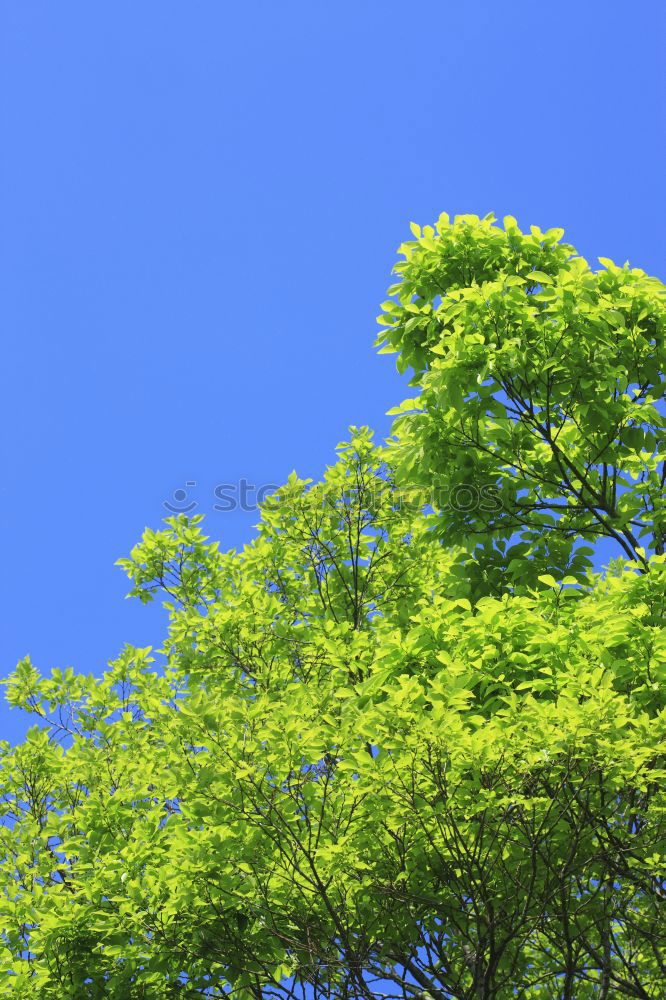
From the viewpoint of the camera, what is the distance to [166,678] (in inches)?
473

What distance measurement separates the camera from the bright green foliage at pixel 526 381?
26.7 feet

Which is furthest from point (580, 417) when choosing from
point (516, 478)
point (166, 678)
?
point (166, 678)

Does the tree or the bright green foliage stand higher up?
the bright green foliage

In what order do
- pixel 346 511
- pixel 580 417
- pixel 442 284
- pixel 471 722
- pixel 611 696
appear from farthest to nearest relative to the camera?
pixel 346 511 → pixel 442 284 → pixel 580 417 → pixel 471 722 → pixel 611 696

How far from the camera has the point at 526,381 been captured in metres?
8.38

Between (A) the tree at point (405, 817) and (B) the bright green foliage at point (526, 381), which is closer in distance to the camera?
(A) the tree at point (405, 817)

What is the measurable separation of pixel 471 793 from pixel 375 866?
45.1 inches

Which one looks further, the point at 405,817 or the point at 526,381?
the point at 526,381

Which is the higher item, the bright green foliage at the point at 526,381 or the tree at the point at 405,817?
the bright green foliage at the point at 526,381

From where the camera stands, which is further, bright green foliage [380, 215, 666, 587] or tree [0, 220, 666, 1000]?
A: bright green foliage [380, 215, 666, 587]

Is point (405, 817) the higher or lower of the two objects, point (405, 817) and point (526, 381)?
the lower

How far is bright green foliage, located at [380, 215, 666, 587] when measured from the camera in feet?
26.7

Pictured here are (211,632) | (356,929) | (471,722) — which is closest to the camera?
(471,722)

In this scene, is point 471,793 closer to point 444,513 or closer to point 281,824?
point 281,824
